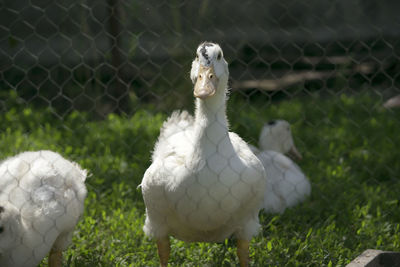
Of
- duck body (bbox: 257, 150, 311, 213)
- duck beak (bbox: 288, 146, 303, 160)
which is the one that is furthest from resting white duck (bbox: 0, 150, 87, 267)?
duck beak (bbox: 288, 146, 303, 160)

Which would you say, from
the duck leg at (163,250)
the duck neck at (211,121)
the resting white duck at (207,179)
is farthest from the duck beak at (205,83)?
the duck leg at (163,250)

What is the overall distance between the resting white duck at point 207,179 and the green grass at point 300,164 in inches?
17.8

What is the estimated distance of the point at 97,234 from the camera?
3.76 m

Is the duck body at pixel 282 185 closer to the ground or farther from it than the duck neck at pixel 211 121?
closer to the ground

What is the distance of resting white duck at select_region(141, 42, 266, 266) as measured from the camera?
288 cm

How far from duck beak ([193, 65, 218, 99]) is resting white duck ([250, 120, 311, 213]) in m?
1.57

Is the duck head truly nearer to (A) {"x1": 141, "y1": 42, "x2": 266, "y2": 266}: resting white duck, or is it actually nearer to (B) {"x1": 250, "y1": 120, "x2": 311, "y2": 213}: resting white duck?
(A) {"x1": 141, "y1": 42, "x2": 266, "y2": 266}: resting white duck

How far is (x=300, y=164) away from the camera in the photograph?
17.1 ft

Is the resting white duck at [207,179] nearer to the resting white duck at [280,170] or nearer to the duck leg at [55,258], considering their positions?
the duck leg at [55,258]

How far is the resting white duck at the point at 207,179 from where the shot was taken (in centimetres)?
288

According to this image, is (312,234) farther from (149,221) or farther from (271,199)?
(149,221)

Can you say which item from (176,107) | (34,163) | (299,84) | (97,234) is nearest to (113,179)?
(97,234)

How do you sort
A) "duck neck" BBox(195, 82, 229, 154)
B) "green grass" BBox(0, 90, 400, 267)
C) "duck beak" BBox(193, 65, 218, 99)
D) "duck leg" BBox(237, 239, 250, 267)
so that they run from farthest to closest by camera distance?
"green grass" BBox(0, 90, 400, 267), "duck leg" BBox(237, 239, 250, 267), "duck neck" BBox(195, 82, 229, 154), "duck beak" BBox(193, 65, 218, 99)

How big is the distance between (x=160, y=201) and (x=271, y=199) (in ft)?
4.69
